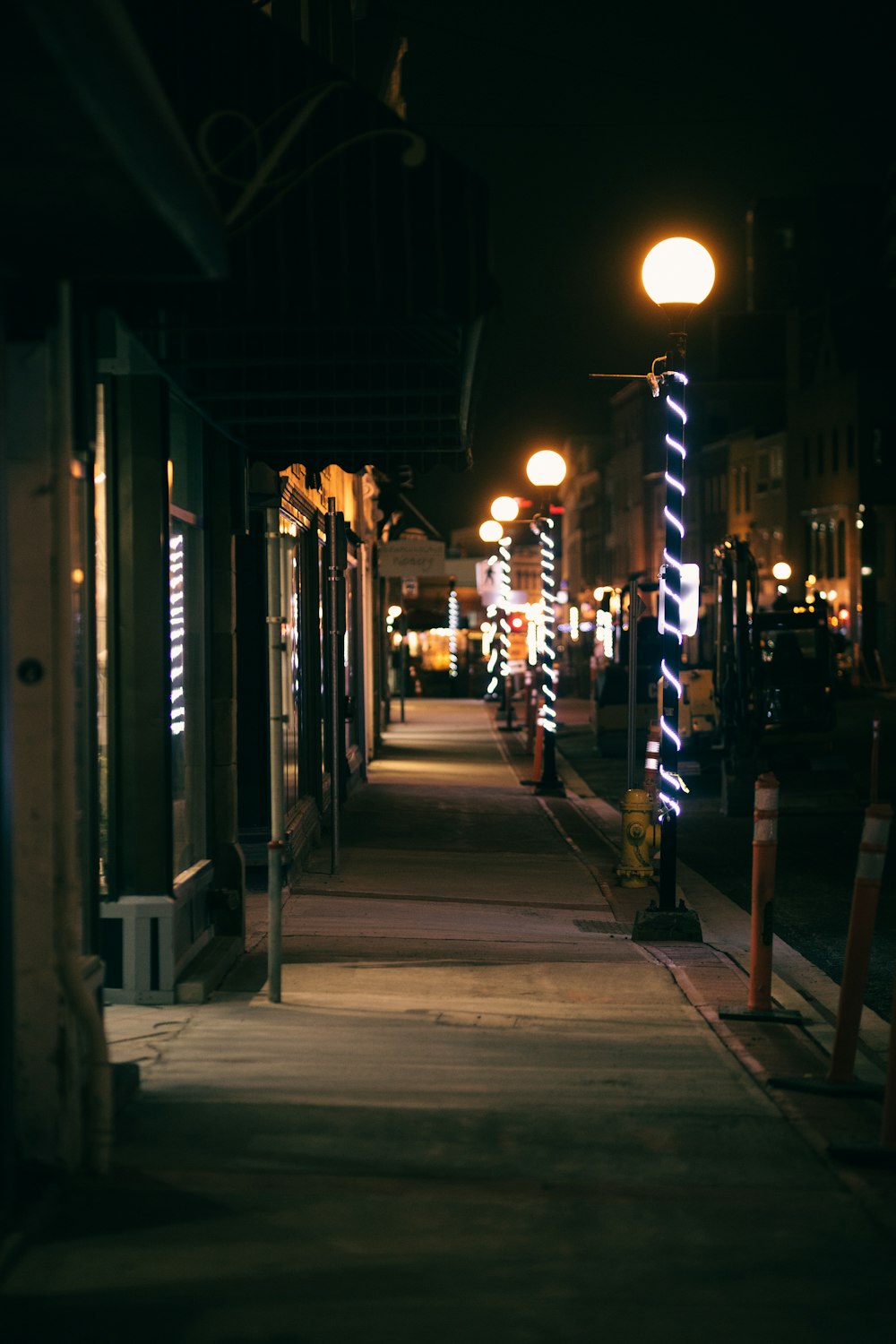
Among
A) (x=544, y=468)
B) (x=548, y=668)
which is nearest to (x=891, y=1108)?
(x=548, y=668)

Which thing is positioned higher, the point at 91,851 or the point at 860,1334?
the point at 91,851

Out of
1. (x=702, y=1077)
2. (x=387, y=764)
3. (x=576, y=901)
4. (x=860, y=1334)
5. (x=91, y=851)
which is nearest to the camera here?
(x=860, y=1334)

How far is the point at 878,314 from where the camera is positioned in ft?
234

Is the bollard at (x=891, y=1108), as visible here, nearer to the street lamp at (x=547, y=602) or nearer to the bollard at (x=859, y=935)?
the bollard at (x=859, y=935)

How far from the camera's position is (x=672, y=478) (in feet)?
38.0

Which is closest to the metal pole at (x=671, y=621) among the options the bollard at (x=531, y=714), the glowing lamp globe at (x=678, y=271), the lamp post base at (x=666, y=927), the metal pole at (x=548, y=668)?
the lamp post base at (x=666, y=927)

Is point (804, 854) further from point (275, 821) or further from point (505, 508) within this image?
point (505, 508)

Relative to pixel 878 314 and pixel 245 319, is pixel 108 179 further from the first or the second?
pixel 878 314

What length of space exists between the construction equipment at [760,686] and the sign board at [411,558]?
14.3 feet

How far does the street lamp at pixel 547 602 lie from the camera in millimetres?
21656

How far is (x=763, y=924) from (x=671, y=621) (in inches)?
135

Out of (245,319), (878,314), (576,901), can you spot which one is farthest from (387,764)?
(878,314)

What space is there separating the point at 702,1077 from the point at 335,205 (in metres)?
3.74

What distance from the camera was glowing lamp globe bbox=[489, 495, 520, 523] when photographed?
99.1ft
